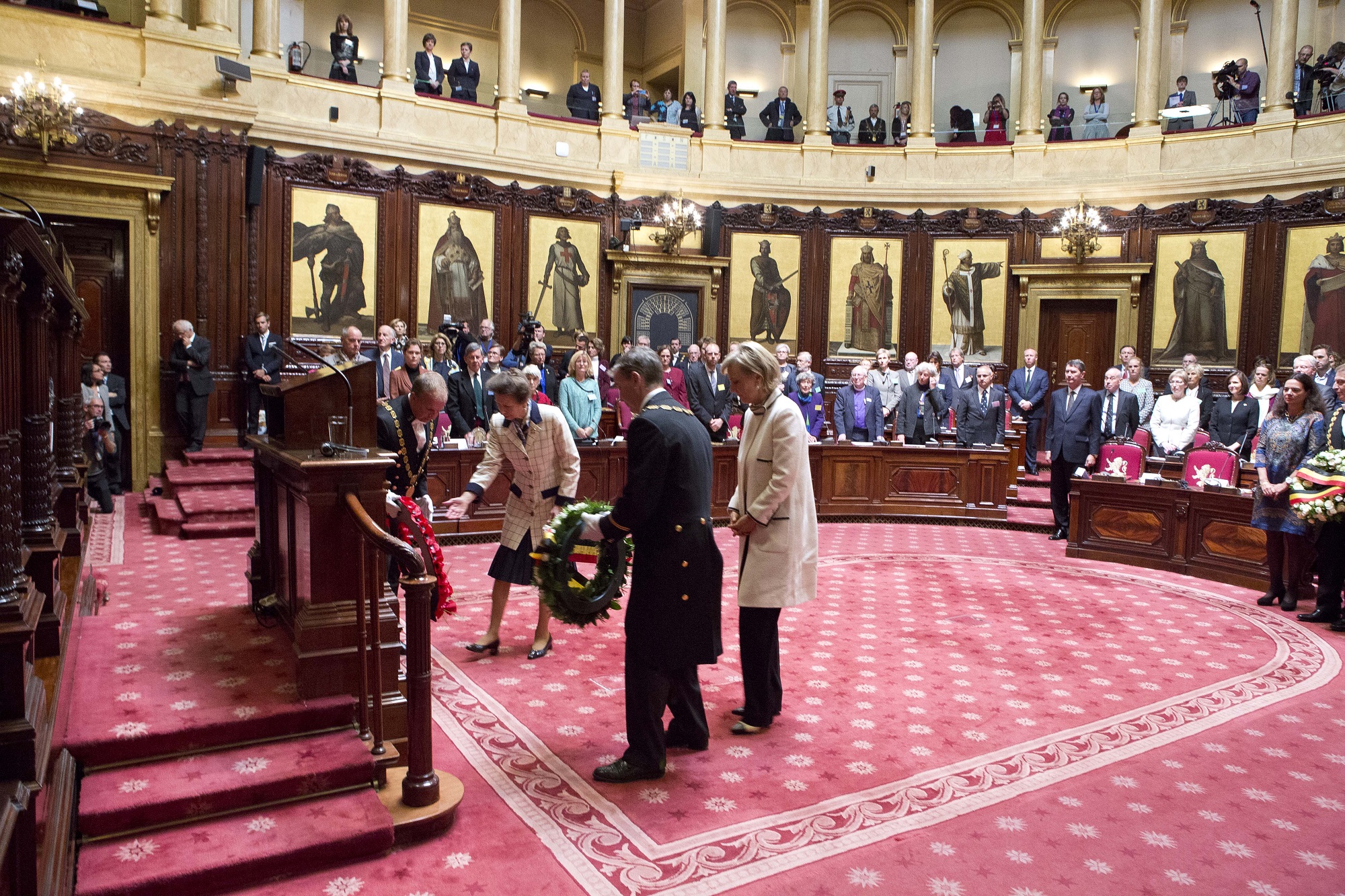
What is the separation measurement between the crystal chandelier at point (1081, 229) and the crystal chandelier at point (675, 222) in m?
6.01

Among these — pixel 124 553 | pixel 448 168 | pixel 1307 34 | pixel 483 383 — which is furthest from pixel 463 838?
pixel 1307 34

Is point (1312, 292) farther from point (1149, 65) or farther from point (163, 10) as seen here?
point (163, 10)

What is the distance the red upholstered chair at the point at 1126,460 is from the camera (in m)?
8.96

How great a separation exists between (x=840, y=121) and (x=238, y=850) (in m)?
16.4

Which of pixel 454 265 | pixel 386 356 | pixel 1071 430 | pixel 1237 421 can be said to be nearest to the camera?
pixel 1071 430

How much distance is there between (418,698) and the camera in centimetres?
325

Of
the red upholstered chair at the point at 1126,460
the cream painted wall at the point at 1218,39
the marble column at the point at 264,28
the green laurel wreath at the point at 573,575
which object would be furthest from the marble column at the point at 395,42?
the cream painted wall at the point at 1218,39

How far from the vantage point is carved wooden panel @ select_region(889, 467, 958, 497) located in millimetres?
10992

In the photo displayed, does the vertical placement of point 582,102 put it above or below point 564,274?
above

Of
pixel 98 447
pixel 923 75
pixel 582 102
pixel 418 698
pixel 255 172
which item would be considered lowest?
pixel 418 698

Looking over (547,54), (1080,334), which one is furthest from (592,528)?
(547,54)

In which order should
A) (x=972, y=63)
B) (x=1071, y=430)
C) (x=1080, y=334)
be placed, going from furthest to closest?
(x=972, y=63)
(x=1080, y=334)
(x=1071, y=430)

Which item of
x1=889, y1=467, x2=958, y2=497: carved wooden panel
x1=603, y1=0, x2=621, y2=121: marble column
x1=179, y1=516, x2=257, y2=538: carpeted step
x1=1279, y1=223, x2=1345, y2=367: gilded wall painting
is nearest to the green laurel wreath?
x1=179, y1=516, x2=257, y2=538: carpeted step

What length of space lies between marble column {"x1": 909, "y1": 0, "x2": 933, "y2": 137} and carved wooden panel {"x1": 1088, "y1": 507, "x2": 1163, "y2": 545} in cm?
960
